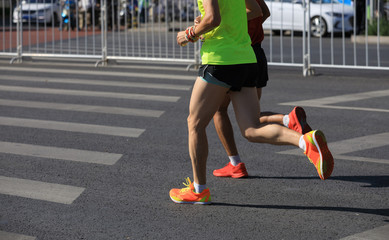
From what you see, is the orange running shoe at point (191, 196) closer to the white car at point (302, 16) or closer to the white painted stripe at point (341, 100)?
the white painted stripe at point (341, 100)

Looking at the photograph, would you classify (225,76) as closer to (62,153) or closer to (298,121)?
(298,121)

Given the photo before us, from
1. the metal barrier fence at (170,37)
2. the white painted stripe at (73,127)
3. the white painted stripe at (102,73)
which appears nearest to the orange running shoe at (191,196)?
the white painted stripe at (73,127)

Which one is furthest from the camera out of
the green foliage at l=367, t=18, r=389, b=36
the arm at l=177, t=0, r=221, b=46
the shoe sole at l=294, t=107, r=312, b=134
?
the green foliage at l=367, t=18, r=389, b=36

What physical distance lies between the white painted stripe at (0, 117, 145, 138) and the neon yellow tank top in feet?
9.80

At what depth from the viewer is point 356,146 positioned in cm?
746

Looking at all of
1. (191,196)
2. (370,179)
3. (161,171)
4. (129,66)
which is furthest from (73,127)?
(129,66)

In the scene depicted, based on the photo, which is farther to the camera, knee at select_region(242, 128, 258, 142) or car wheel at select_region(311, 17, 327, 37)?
car wheel at select_region(311, 17, 327, 37)

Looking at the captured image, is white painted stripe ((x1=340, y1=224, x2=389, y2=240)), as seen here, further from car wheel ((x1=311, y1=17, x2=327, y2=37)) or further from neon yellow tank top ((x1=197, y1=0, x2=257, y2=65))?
car wheel ((x1=311, y1=17, x2=327, y2=37))

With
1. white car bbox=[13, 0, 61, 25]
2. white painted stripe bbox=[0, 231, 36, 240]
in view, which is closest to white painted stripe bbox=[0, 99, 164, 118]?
white painted stripe bbox=[0, 231, 36, 240]

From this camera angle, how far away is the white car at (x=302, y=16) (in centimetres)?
1664

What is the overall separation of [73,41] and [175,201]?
14662 millimetres

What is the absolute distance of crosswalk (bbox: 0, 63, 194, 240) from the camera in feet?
19.7

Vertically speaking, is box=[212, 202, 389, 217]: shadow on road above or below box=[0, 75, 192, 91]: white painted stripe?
below

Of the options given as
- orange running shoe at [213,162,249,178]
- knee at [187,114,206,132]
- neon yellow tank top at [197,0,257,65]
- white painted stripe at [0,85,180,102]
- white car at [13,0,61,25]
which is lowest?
orange running shoe at [213,162,249,178]
